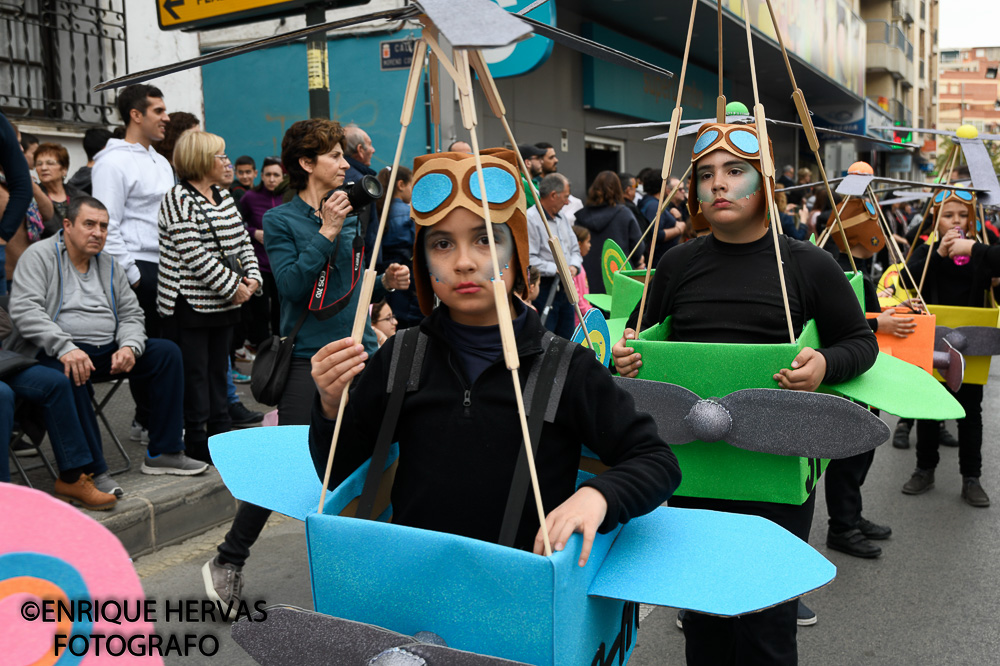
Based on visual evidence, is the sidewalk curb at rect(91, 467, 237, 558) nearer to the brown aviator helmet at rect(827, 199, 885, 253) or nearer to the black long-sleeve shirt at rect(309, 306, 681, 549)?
the black long-sleeve shirt at rect(309, 306, 681, 549)

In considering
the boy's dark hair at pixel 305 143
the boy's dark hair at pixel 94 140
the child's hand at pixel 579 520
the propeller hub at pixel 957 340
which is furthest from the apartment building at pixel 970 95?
the child's hand at pixel 579 520

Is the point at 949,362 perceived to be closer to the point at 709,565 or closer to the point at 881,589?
the point at 881,589

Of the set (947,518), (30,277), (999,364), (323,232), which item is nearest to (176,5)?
(30,277)

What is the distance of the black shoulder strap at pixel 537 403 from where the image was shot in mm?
1638

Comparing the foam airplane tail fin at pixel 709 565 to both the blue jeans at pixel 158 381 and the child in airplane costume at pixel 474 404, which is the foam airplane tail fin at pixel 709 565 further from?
the blue jeans at pixel 158 381

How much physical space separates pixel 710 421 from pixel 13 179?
11.9ft

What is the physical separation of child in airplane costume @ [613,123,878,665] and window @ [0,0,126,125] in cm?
749

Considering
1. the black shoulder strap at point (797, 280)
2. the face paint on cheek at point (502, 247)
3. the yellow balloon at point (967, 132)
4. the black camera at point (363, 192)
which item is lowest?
the black shoulder strap at point (797, 280)

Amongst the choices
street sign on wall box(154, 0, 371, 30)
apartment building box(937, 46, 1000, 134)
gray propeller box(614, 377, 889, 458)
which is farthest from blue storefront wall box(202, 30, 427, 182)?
apartment building box(937, 46, 1000, 134)

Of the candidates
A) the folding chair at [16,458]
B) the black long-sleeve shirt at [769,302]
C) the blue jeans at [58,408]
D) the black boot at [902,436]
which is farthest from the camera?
the black boot at [902,436]

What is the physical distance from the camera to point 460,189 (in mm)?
1695

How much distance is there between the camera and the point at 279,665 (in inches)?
59.7

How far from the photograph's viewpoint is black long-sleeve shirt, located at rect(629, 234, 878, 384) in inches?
104

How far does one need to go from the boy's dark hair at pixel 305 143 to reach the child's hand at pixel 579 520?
247 cm
